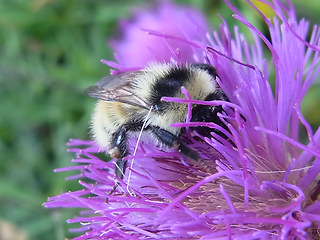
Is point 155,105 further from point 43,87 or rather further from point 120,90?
point 43,87

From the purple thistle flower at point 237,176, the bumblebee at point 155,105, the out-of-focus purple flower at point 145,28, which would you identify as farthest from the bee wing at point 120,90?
the out-of-focus purple flower at point 145,28

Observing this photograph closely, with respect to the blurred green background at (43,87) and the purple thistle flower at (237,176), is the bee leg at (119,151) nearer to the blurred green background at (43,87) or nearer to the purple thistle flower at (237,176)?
the purple thistle flower at (237,176)

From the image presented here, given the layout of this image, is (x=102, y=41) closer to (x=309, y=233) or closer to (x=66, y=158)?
(x=66, y=158)

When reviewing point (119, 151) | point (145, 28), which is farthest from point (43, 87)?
point (119, 151)

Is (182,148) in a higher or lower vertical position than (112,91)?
lower

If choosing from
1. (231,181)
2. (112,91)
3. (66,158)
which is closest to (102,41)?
(66,158)

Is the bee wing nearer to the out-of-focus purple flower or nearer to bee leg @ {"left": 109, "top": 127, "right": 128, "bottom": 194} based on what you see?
bee leg @ {"left": 109, "top": 127, "right": 128, "bottom": 194}
